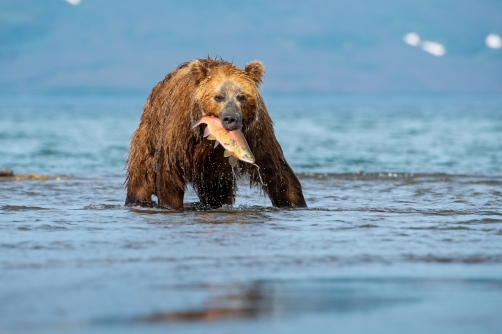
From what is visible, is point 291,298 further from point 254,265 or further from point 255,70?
point 255,70

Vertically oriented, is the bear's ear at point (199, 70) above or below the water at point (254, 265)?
above

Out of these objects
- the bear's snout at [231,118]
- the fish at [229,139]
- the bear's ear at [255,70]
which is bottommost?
the fish at [229,139]

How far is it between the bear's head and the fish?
0.20 feet

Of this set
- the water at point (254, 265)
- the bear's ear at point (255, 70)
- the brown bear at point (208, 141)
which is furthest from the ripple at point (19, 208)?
the bear's ear at point (255, 70)

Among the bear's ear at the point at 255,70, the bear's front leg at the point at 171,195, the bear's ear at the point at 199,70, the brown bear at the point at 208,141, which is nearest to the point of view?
the brown bear at the point at 208,141

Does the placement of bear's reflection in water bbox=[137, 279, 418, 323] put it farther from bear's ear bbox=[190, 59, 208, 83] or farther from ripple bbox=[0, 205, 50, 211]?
ripple bbox=[0, 205, 50, 211]

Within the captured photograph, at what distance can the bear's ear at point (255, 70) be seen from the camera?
8.44 m

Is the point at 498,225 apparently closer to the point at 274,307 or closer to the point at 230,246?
the point at 230,246

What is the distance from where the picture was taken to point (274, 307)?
4.85 m

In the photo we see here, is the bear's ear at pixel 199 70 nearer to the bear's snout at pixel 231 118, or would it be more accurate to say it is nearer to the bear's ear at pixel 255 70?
the bear's ear at pixel 255 70

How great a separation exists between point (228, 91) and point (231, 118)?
0.31 meters

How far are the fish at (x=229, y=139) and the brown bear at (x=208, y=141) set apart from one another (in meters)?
0.08

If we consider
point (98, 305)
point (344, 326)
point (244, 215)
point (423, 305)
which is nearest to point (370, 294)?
point (423, 305)

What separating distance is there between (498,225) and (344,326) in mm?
3562
